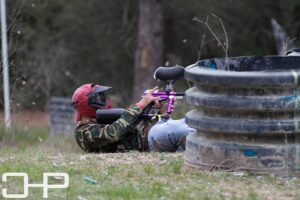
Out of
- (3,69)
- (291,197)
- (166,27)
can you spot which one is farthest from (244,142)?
(166,27)

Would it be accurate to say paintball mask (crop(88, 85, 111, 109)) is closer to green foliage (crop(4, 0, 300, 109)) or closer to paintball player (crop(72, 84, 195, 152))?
paintball player (crop(72, 84, 195, 152))

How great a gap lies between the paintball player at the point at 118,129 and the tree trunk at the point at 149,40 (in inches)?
451

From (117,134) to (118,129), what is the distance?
0.05 m

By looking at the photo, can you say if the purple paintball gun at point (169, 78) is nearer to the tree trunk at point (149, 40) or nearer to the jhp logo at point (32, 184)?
the jhp logo at point (32, 184)

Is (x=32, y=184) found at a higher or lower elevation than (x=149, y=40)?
lower

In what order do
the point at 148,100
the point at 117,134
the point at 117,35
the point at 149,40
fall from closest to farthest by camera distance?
the point at 117,134
the point at 148,100
the point at 149,40
the point at 117,35

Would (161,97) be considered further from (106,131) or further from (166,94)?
(106,131)

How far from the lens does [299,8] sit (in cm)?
2166

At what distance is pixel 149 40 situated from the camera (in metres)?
18.7

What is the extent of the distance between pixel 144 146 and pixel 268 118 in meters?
2.15

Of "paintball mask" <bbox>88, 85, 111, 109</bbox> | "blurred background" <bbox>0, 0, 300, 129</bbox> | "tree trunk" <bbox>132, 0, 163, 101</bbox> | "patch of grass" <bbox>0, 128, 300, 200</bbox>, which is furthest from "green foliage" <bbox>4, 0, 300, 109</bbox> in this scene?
"patch of grass" <bbox>0, 128, 300, 200</bbox>

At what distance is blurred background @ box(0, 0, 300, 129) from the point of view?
70.9ft

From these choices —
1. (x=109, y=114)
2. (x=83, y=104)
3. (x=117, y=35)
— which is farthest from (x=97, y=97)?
(x=117, y=35)

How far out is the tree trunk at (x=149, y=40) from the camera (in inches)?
733
